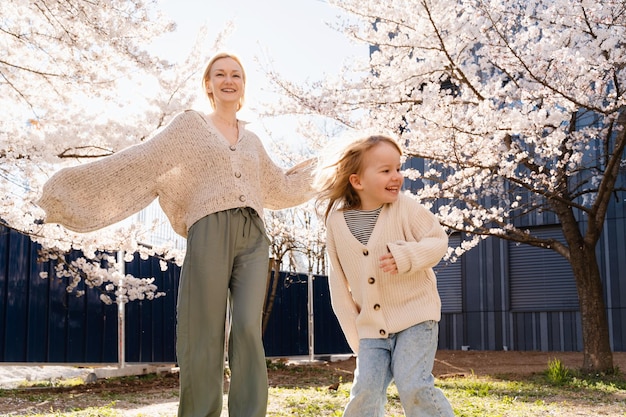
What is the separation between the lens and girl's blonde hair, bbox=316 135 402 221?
3393 millimetres

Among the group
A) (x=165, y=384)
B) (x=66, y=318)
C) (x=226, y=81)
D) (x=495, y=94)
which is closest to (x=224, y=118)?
→ (x=226, y=81)

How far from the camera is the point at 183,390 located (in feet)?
10.8

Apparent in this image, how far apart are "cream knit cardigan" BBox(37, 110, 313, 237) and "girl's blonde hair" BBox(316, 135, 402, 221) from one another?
35 centimetres

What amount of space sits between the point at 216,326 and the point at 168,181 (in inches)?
29.2

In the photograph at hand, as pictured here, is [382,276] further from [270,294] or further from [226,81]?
[270,294]

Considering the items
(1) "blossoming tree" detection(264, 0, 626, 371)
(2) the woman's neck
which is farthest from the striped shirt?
(1) "blossoming tree" detection(264, 0, 626, 371)

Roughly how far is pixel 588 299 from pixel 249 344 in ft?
22.8

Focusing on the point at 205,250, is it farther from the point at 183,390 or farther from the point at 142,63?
the point at 142,63

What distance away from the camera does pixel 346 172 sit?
342 cm

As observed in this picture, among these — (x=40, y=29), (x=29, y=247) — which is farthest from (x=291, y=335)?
(x=40, y=29)

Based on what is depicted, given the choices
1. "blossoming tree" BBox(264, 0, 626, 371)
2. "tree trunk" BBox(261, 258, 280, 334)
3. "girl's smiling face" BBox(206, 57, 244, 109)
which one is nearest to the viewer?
"girl's smiling face" BBox(206, 57, 244, 109)

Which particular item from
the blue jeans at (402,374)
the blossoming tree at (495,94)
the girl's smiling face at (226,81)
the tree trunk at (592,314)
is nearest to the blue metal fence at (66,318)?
the blossoming tree at (495,94)

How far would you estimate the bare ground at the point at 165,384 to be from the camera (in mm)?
6780

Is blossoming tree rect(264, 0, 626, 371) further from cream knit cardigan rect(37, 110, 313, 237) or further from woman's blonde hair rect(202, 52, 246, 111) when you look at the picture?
cream knit cardigan rect(37, 110, 313, 237)
